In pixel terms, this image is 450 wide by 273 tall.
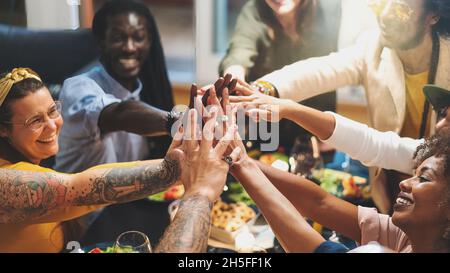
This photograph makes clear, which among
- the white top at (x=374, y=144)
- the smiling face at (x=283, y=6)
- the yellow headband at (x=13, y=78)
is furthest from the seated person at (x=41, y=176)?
the smiling face at (x=283, y=6)

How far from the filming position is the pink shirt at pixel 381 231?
1.42 meters

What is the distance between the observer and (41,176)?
148cm

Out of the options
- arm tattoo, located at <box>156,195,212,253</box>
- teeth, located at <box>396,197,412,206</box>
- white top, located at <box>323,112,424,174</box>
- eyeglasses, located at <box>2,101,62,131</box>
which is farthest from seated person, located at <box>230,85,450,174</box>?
eyeglasses, located at <box>2,101,62,131</box>

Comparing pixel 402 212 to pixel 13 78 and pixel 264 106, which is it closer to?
pixel 264 106

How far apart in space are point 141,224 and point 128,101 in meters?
0.40

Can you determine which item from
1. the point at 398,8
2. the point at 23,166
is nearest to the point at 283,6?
the point at 398,8

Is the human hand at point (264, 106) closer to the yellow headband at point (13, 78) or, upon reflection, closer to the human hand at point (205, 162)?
the human hand at point (205, 162)

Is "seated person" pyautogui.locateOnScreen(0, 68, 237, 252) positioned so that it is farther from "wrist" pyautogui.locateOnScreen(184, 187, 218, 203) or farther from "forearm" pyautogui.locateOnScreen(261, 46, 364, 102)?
"forearm" pyautogui.locateOnScreen(261, 46, 364, 102)

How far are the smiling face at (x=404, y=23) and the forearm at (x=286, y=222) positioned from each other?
1.75 feet

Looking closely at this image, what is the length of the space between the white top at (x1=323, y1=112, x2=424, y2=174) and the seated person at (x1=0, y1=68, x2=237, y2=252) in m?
0.35
